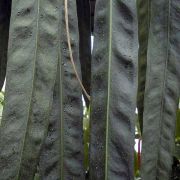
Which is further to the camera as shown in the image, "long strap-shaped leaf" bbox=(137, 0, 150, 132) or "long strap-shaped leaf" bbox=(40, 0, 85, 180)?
"long strap-shaped leaf" bbox=(137, 0, 150, 132)

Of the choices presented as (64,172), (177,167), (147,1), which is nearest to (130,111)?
(64,172)

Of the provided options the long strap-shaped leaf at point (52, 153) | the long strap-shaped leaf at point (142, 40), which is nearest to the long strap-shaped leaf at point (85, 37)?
the long strap-shaped leaf at point (142, 40)

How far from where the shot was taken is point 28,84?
57 cm

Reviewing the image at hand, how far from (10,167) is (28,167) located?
3cm

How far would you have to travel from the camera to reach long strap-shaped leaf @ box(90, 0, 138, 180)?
0.58m

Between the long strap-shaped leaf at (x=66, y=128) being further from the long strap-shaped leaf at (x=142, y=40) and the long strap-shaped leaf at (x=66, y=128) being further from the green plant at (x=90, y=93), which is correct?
the long strap-shaped leaf at (x=142, y=40)

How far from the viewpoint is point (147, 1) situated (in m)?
0.73

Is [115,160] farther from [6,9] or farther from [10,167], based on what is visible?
[6,9]

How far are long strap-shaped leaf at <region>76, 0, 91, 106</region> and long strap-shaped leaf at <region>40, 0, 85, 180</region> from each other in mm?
178

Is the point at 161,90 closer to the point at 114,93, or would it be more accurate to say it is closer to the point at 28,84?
the point at 114,93

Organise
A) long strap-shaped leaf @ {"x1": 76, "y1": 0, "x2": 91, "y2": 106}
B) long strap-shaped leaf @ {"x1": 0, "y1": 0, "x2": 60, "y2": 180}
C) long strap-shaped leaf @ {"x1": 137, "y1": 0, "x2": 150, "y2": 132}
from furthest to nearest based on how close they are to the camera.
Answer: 1. long strap-shaped leaf @ {"x1": 76, "y1": 0, "x2": 91, "y2": 106}
2. long strap-shaped leaf @ {"x1": 137, "y1": 0, "x2": 150, "y2": 132}
3. long strap-shaped leaf @ {"x1": 0, "y1": 0, "x2": 60, "y2": 180}

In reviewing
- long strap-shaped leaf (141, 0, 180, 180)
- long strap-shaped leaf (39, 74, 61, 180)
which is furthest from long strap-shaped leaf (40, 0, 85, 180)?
long strap-shaped leaf (141, 0, 180, 180)

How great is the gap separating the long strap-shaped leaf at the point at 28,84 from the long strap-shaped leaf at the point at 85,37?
0.75 ft

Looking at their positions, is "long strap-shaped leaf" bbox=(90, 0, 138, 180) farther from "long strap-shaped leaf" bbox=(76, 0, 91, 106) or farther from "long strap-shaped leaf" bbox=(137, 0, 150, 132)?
"long strap-shaped leaf" bbox=(76, 0, 91, 106)
